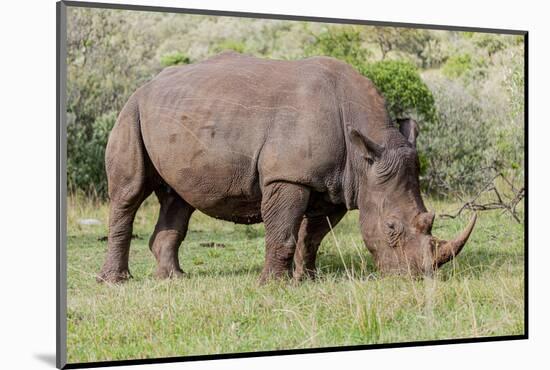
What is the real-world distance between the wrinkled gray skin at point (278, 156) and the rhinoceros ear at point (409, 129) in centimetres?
1

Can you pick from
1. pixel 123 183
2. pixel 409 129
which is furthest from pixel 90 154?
pixel 409 129

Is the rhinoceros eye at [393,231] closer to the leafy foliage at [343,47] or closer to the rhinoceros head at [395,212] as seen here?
the rhinoceros head at [395,212]

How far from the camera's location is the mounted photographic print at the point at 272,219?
9.45m

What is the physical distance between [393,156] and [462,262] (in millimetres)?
2218

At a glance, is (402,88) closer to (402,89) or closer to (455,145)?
(402,89)

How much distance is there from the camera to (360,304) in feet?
31.7

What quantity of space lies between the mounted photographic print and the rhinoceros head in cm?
1

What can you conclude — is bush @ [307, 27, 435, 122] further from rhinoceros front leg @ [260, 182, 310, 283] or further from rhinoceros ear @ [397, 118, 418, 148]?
rhinoceros front leg @ [260, 182, 310, 283]

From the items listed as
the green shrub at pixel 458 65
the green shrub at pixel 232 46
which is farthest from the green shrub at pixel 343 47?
the green shrub at pixel 232 46

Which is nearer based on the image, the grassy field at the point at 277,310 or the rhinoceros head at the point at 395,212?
the grassy field at the point at 277,310

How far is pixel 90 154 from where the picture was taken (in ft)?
43.7

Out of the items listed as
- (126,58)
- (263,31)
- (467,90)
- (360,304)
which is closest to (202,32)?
(263,31)

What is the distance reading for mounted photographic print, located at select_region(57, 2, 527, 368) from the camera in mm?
9453

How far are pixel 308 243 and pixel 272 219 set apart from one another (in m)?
1.06
